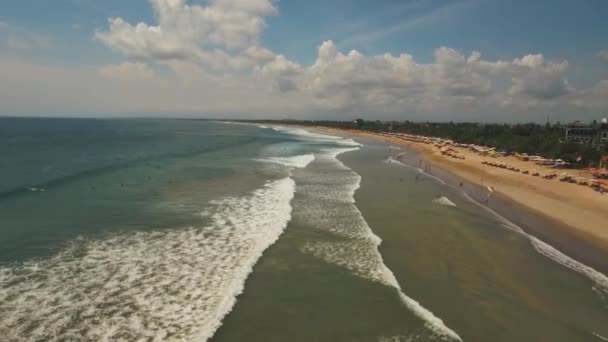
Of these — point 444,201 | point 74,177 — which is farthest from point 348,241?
point 74,177

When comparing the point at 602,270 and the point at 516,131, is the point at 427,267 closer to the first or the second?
the point at 602,270

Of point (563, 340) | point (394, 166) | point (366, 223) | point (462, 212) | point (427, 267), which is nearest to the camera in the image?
point (563, 340)

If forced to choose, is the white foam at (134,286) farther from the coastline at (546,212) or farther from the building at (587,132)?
the building at (587,132)

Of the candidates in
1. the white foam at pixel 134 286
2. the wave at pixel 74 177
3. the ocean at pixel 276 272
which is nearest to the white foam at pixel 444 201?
the ocean at pixel 276 272

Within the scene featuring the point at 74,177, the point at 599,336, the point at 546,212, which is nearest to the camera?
the point at 599,336

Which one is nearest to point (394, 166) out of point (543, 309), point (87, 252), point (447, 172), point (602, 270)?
point (447, 172)

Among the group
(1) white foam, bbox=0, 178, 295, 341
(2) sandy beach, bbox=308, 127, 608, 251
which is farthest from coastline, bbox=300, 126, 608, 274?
(1) white foam, bbox=0, 178, 295, 341

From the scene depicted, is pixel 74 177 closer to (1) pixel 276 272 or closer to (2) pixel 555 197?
(1) pixel 276 272
